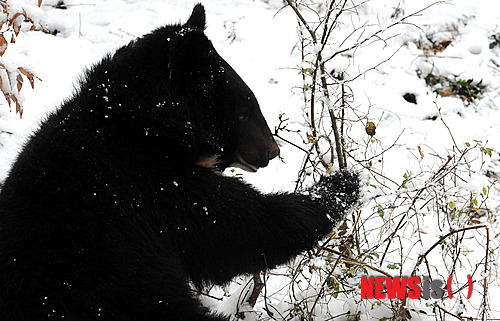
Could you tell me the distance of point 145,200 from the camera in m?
2.83

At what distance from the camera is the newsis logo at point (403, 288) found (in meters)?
3.60

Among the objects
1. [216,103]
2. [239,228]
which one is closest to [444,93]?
[216,103]

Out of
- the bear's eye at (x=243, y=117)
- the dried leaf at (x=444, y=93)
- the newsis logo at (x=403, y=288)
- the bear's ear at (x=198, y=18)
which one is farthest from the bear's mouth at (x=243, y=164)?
the dried leaf at (x=444, y=93)

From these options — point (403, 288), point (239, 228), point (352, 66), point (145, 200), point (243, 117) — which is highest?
point (352, 66)

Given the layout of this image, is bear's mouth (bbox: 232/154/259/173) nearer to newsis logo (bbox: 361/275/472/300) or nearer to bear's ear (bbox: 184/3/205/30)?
bear's ear (bbox: 184/3/205/30)

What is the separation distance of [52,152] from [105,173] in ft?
0.98

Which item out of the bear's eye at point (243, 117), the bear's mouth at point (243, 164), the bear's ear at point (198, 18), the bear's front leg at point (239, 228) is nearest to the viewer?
the bear's front leg at point (239, 228)

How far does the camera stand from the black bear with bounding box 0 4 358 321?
2553mm

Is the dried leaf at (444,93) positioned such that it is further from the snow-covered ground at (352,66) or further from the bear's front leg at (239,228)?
the bear's front leg at (239,228)

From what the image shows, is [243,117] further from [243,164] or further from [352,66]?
[352,66]

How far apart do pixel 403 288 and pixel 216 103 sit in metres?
1.65

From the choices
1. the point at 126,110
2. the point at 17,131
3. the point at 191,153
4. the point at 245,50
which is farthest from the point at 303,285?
the point at 245,50

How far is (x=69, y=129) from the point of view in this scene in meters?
2.91

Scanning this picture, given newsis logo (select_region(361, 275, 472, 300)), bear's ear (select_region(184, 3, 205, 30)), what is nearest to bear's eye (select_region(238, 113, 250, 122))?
bear's ear (select_region(184, 3, 205, 30))
